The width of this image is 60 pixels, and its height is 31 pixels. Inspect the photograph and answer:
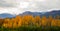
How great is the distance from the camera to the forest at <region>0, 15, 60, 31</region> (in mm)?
2514

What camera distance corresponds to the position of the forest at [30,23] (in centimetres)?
251

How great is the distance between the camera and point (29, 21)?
8.46 feet

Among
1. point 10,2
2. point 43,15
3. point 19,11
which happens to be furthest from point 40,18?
point 10,2

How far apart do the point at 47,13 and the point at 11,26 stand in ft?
2.04

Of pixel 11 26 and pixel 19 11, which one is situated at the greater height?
pixel 19 11

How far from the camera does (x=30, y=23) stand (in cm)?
256

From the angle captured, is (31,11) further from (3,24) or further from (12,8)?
(3,24)

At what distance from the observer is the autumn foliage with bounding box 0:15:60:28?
2537 mm

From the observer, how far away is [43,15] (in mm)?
2537

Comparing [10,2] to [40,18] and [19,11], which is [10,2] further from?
[40,18]

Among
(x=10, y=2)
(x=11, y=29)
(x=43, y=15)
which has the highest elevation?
(x=10, y=2)

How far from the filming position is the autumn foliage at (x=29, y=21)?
8.32ft

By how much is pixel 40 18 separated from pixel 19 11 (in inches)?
14.2

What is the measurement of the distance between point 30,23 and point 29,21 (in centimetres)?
4
